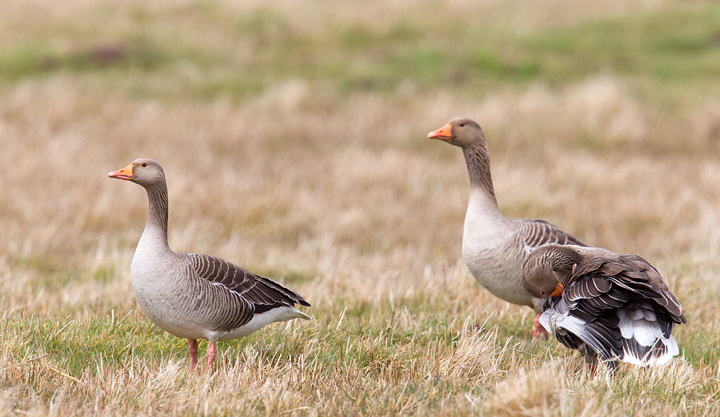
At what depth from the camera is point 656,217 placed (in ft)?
33.1

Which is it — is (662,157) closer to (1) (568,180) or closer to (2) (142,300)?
(1) (568,180)

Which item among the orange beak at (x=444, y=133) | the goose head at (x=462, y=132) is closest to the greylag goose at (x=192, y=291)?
the orange beak at (x=444, y=133)

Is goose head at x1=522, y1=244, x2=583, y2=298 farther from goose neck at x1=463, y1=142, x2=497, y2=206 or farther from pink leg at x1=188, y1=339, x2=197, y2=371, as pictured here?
pink leg at x1=188, y1=339, x2=197, y2=371

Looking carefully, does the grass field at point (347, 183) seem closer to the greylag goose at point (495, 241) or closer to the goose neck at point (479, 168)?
the greylag goose at point (495, 241)

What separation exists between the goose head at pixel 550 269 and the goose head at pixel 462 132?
4.93 ft

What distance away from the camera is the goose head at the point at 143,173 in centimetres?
457

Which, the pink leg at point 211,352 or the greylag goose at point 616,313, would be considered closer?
the greylag goose at point 616,313

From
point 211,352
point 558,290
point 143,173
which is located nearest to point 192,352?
point 211,352

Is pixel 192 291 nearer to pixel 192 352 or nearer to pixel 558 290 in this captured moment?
pixel 192 352

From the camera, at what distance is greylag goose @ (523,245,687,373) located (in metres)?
4.28

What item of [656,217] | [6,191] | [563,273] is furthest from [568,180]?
[6,191]

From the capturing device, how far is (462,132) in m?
6.21

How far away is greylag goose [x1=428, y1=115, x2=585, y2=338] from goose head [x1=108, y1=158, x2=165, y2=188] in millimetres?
2333

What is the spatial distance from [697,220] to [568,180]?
2.33 m
